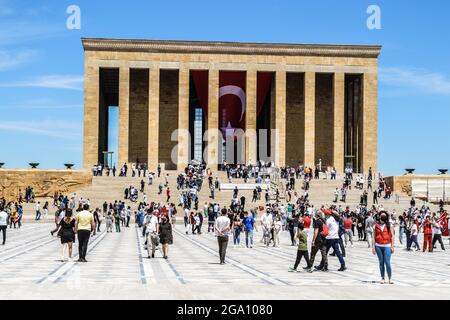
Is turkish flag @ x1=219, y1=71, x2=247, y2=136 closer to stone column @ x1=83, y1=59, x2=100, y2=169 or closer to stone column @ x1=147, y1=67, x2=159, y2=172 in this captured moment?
stone column @ x1=147, y1=67, x2=159, y2=172

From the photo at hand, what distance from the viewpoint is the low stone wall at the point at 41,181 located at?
178 ft

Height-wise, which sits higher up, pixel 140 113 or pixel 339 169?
pixel 140 113

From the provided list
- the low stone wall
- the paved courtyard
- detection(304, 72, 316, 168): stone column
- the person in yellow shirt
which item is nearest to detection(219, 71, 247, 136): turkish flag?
detection(304, 72, 316, 168): stone column

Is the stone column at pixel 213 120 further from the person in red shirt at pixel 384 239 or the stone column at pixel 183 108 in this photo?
the person in red shirt at pixel 384 239

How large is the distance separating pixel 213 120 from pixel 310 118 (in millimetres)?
7920

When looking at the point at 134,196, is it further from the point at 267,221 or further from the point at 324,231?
the point at 324,231

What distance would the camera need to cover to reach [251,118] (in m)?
61.6

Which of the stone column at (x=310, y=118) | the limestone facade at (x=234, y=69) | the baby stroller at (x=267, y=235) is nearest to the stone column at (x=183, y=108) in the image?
the limestone facade at (x=234, y=69)

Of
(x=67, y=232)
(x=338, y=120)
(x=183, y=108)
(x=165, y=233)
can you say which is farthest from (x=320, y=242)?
(x=338, y=120)

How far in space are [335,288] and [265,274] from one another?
2.98 meters

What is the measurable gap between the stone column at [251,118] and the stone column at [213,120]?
2.43m

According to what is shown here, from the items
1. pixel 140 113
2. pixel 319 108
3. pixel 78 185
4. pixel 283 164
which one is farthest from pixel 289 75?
pixel 78 185

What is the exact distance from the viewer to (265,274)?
49.8 ft
